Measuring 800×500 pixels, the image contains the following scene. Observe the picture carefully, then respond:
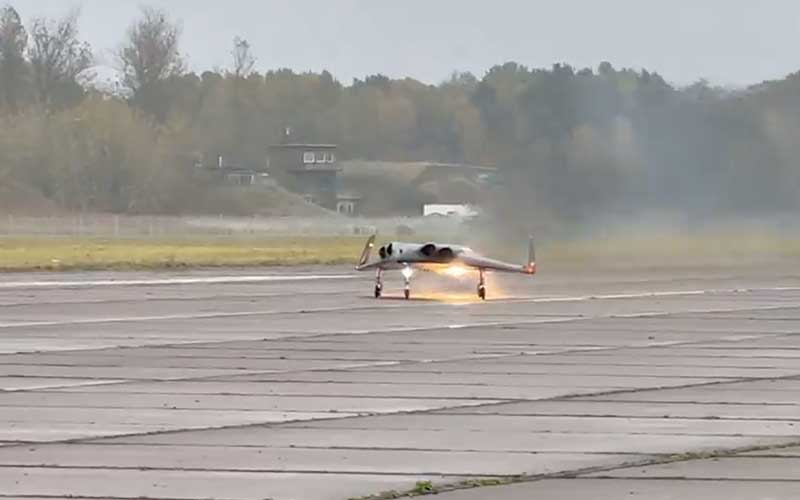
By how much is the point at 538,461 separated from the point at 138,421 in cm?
543

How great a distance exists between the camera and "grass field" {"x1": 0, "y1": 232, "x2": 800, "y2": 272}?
53781mm

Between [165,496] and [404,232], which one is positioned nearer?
[165,496]

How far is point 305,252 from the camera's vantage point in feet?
258

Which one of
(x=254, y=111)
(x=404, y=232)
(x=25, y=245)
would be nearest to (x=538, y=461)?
(x=404, y=232)

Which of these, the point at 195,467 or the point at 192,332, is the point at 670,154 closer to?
the point at 192,332

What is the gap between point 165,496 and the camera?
15.3 metres

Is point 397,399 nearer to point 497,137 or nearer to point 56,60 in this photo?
point 497,137

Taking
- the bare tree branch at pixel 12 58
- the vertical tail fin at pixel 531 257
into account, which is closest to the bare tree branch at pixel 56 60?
the bare tree branch at pixel 12 58

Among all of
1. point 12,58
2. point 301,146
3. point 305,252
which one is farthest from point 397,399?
point 12,58

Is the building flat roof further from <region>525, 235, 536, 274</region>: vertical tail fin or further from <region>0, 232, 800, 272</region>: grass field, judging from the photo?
<region>525, 235, 536, 274</region>: vertical tail fin

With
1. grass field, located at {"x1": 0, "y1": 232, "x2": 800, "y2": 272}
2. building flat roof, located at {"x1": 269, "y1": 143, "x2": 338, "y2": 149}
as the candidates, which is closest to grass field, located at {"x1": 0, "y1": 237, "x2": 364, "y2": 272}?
grass field, located at {"x1": 0, "y1": 232, "x2": 800, "y2": 272}

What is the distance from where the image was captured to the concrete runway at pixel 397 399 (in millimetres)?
16422

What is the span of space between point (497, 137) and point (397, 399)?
99.7 ft

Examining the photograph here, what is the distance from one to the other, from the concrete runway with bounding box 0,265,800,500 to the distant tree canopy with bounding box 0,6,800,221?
8.22 m
